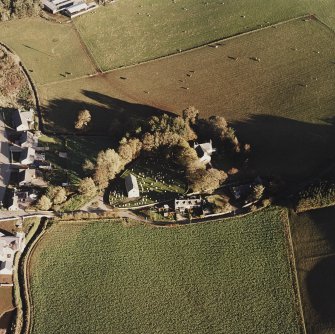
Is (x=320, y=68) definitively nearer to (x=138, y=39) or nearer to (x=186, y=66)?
(x=186, y=66)

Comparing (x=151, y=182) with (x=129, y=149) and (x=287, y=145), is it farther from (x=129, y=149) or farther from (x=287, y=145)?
(x=287, y=145)

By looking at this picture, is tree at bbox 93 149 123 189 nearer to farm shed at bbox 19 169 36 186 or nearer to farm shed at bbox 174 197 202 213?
farm shed at bbox 19 169 36 186

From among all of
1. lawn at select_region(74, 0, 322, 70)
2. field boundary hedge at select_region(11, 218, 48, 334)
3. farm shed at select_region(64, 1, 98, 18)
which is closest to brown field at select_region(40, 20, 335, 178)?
lawn at select_region(74, 0, 322, 70)

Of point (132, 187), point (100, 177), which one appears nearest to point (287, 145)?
point (132, 187)

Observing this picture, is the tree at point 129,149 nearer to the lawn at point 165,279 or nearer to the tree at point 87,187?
the tree at point 87,187

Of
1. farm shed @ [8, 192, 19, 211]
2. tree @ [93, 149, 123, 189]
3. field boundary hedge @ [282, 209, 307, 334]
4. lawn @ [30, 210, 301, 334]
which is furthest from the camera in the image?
tree @ [93, 149, 123, 189]

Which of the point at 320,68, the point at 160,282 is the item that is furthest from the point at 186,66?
the point at 160,282

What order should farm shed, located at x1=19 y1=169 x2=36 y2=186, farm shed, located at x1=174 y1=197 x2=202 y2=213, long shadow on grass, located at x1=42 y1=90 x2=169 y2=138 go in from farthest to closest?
long shadow on grass, located at x1=42 y1=90 x2=169 y2=138 < farm shed, located at x1=19 y1=169 x2=36 y2=186 < farm shed, located at x1=174 y1=197 x2=202 y2=213
